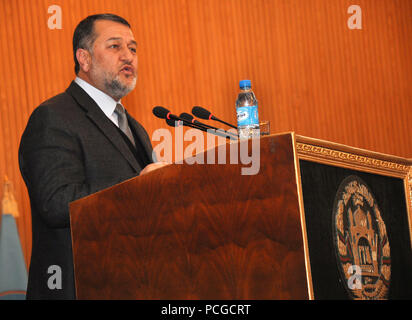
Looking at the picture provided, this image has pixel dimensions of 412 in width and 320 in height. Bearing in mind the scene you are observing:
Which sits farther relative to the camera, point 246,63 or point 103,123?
point 246,63

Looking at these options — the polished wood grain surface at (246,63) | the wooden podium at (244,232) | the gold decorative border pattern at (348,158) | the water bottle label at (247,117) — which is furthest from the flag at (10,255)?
the gold decorative border pattern at (348,158)

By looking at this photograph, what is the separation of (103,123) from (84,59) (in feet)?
1.51

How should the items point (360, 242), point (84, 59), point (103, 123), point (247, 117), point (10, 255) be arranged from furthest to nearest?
1. point (10, 255)
2. point (84, 59)
3. point (103, 123)
4. point (247, 117)
5. point (360, 242)

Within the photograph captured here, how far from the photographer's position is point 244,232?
5.11 ft

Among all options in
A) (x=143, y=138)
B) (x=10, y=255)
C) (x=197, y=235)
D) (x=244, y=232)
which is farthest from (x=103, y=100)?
(x=10, y=255)

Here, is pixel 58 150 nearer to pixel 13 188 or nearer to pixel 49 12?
pixel 13 188

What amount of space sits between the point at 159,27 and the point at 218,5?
0.54 meters

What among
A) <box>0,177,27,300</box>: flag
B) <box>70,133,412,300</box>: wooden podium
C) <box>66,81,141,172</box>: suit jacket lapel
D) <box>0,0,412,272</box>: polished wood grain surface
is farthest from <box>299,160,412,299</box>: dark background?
<box>0,0,412,272</box>: polished wood grain surface

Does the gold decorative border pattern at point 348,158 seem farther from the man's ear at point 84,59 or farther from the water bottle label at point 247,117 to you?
Result: the man's ear at point 84,59

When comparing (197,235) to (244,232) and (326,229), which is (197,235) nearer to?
(244,232)

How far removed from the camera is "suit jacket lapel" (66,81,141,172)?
7.48 feet

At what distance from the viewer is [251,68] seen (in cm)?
491

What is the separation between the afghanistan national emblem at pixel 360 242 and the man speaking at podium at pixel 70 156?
55cm

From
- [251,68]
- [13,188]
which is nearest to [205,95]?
[251,68]
